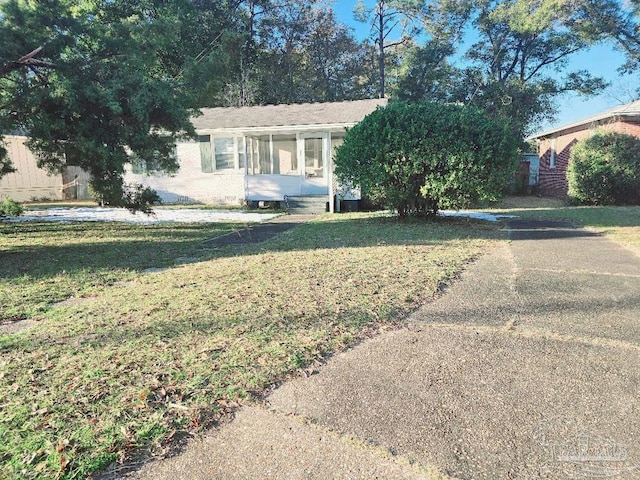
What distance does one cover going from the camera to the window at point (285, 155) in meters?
16.1

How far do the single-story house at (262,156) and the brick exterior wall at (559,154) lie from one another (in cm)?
905

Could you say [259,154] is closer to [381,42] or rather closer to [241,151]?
[241,151]

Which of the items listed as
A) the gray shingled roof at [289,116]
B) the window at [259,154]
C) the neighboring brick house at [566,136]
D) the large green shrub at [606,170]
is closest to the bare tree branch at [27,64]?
the gray shingled roof at [289,116]

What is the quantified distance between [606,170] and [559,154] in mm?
5951

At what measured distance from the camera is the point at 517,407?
91.7 inches

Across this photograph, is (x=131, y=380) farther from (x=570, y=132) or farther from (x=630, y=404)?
(x=570, y=132)

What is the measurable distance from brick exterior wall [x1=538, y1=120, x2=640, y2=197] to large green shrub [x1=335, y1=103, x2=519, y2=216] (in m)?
9.47

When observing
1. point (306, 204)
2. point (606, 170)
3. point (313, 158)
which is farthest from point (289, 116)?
point (606, 170)

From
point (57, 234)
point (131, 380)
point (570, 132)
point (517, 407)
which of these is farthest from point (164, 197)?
point (570, 132)

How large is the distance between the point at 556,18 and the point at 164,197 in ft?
73.6

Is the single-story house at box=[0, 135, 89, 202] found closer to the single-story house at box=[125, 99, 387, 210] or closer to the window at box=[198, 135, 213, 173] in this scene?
the single-story house at box=[125, 99, 387, 210]

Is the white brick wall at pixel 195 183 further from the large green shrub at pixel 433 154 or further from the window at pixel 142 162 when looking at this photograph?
the window at pixel 142 162

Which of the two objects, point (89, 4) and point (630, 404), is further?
point (89, 4)

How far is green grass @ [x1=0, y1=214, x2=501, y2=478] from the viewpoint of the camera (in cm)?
217
